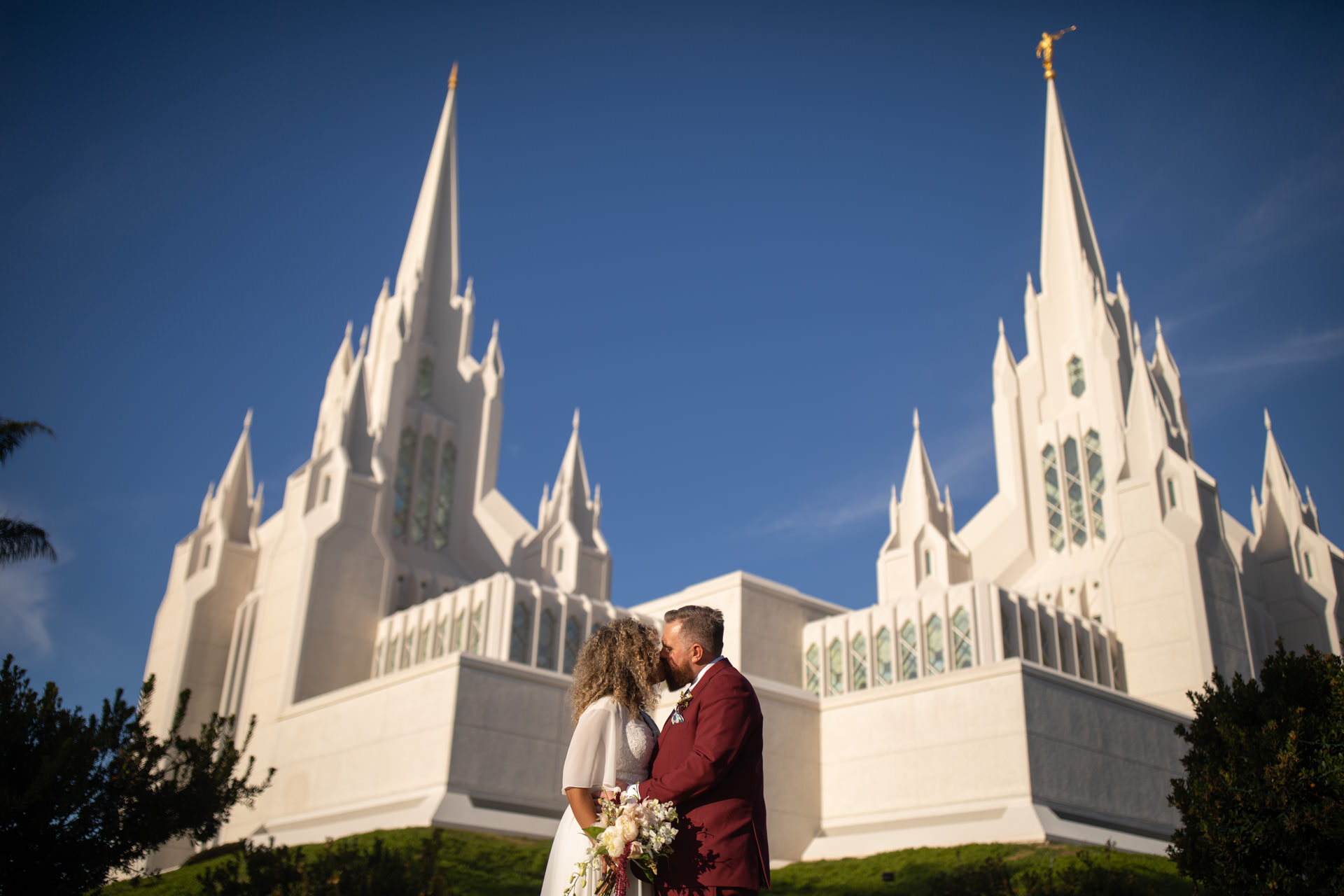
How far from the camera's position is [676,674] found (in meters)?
4.61

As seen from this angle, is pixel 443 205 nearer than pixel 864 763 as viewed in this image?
No

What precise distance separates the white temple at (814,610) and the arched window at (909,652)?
Answer: 5 centimetres

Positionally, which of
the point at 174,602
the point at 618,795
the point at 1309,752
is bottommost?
the point at 618,795

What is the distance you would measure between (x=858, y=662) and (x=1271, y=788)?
16.8m

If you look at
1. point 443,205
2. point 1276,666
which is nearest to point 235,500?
point 443,205

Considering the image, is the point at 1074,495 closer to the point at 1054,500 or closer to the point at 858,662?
the point at 1054,500

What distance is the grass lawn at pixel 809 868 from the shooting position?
1586 centimetres

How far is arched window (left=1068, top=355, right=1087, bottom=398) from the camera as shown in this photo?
34.2m

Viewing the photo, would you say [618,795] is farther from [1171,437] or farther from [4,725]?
[1171,437]

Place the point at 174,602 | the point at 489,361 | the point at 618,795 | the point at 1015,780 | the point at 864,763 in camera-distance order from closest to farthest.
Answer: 1. the point at 618,795
2. the point at 1015,780
3. the point at 864,763
4. the point at 174,602
5. the point at 489,361

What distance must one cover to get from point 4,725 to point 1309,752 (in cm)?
1217

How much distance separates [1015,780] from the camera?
20.0 metres

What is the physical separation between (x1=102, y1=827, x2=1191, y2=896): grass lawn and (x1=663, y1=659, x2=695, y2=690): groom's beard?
40.1 feet

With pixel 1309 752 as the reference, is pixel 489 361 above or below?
above
